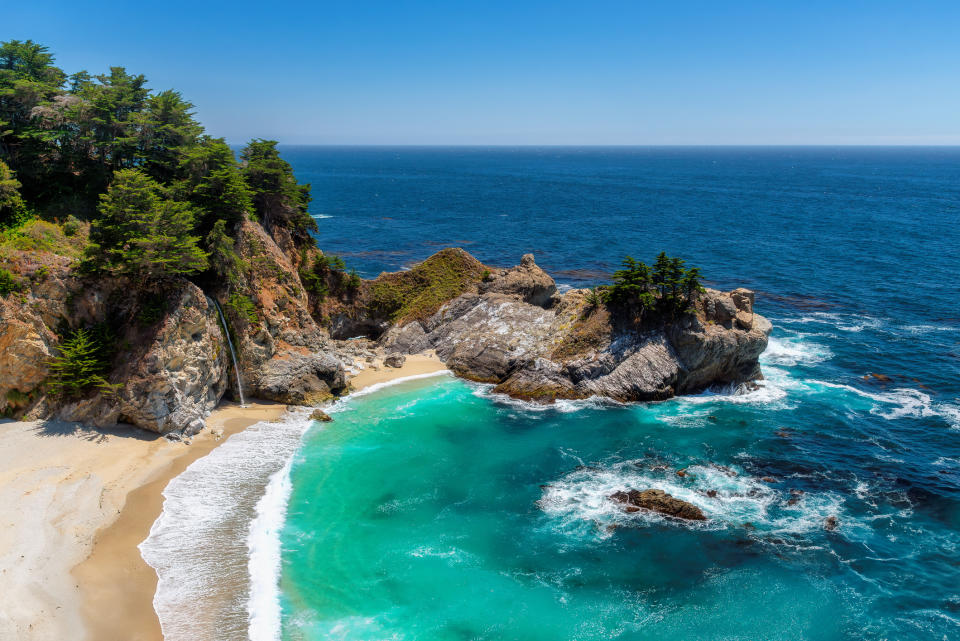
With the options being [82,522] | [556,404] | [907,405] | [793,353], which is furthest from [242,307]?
[907,405]

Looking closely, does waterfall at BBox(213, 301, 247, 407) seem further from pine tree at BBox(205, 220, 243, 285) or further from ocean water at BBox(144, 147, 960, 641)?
ocean water at BBox(144, 147, 960, 641)

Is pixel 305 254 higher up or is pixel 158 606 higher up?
pixel 305 254

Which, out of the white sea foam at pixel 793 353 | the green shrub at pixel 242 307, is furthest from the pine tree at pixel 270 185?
the white sea foam at pixel 793 353

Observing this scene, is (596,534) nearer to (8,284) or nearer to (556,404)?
(556,404)

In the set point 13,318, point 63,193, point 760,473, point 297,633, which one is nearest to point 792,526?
point 760,473

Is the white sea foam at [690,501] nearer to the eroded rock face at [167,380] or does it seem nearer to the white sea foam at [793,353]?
the white sea foam at [793,353]

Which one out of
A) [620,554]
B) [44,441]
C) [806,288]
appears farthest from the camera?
[806,288]

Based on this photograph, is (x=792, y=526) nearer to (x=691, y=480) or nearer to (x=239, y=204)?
(x=691, y=480)

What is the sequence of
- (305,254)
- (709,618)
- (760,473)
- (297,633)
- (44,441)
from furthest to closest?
(305,254), (760,473), (44,441), (709,618), (297,633)
